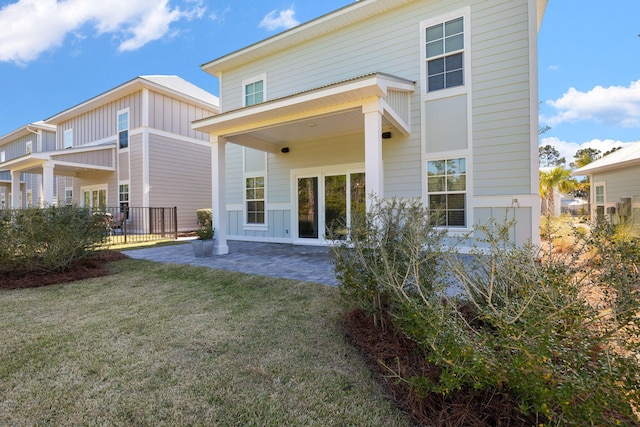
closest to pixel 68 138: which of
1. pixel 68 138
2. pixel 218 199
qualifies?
pixel 68 138

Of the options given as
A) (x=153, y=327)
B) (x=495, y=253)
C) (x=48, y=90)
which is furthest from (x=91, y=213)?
(x=48, y=90)

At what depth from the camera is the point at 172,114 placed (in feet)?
46.3

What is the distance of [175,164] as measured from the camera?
14.4 meters

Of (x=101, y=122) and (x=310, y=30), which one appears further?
(x=101, y=122)

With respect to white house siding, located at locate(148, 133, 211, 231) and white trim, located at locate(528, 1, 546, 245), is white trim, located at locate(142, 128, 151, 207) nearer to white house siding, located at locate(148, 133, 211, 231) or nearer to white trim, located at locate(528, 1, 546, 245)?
white house siding, located at locate(148, 133, 211, 231)

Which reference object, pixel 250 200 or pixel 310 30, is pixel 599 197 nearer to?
pixel 310 30

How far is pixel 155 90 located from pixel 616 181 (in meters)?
20.3

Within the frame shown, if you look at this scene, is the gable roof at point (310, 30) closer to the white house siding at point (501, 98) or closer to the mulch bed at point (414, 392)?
the white house siding at point (501, 98)

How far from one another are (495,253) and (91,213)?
764 cm

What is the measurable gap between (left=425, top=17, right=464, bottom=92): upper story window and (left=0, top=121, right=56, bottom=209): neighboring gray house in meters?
20.9

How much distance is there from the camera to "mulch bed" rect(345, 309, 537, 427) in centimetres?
178

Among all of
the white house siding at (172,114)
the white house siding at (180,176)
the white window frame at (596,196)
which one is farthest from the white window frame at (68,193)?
the white window frame at (596,196)

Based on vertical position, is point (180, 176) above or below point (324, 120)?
below

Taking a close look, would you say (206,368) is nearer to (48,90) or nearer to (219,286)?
(219,286)
